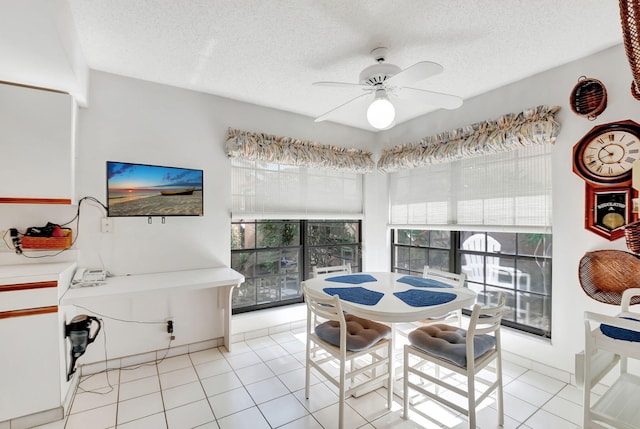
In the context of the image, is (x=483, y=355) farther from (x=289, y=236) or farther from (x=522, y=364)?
(x=289, y=236)

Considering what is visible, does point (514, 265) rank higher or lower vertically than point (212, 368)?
higher

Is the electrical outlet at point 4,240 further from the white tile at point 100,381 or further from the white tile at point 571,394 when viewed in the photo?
the white tile at point 571,394

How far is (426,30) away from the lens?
1.99 m

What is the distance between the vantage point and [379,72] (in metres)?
2.15

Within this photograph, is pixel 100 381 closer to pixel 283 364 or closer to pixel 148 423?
pixel 148 423

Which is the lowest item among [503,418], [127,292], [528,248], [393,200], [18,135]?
[503,418]

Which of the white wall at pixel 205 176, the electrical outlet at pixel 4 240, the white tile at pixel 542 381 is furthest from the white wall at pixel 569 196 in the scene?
the electrical outlet at pixel 4 240

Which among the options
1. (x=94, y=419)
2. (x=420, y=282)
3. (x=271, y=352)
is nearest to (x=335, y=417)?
(x=271, y=352)

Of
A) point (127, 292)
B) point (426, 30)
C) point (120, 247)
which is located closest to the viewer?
point (426, 30)

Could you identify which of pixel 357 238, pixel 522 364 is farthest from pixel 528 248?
pixel 357 238

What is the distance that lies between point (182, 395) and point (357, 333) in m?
1.41

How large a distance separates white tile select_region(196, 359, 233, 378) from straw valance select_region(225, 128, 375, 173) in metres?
2.00

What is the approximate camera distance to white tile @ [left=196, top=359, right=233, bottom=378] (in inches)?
102

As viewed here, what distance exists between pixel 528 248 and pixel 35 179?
4043mm
